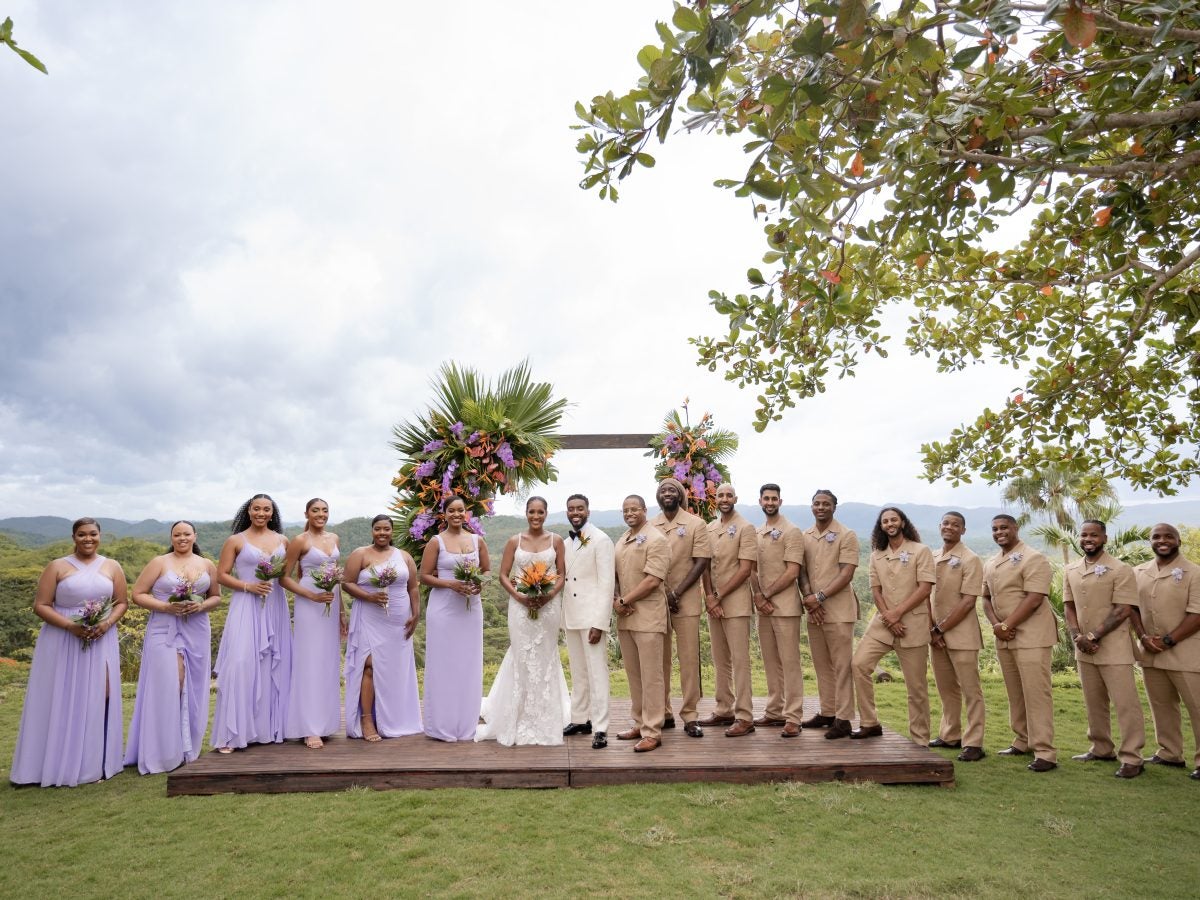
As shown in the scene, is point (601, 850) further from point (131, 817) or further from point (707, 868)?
point (131, 817)

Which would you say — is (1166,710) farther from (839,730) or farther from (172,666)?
(172,666)

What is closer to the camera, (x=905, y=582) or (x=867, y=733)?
(x=867, y=733)

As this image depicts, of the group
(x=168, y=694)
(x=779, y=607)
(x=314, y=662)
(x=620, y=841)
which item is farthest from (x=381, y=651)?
(x=779, y=607)

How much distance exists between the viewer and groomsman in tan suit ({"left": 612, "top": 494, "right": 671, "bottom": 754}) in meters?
7.12

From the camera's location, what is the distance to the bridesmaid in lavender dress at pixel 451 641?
7.54 metres

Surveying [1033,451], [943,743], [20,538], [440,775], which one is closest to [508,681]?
[440,775]

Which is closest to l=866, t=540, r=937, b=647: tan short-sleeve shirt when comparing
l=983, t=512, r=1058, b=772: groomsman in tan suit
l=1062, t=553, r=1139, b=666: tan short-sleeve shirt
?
l=983, t=512, r=1058, b=772: groomsman in tan suit

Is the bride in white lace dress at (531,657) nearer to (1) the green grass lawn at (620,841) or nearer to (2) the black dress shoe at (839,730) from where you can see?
(1) the green grass lawn at (620,841)

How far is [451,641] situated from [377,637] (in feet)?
2.33

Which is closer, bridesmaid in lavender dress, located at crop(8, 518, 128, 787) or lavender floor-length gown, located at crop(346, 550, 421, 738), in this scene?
bridesmaid in lavender dress, located at crop(8, 518, 128, 787)

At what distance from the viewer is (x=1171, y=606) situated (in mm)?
7438

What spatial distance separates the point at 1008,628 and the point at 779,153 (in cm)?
567

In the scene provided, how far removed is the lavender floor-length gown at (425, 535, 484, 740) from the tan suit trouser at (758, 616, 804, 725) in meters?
2.83

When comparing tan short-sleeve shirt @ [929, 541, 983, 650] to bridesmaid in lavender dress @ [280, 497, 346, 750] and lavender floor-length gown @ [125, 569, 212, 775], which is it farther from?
lavender floor-length gown @ [125, 569, 212, 775]
